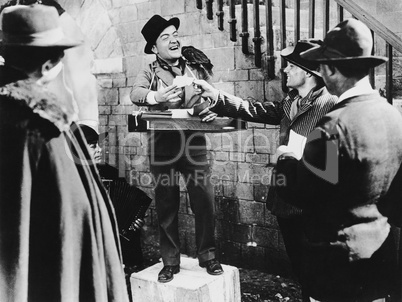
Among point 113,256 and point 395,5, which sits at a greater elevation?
point 395,5

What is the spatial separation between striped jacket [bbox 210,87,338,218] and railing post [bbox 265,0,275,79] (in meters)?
0.61

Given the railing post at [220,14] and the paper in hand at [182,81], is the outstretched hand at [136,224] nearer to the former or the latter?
the paper in hand at [182,81]

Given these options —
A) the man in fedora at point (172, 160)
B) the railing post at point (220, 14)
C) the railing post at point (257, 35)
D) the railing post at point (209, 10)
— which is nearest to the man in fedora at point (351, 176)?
the man in fedora at point (172, 160)

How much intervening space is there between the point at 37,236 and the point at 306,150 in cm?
134

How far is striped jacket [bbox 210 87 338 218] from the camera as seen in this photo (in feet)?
9.25

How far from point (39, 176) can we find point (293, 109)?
1.69 meters

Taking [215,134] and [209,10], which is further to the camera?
[215,134]

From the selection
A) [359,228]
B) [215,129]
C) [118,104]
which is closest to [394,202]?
[359,228]

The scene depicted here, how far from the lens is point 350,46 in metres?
2.34

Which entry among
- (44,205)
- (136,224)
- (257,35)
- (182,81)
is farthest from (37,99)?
(136,224)

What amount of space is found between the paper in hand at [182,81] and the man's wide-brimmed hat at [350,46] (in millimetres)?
1070

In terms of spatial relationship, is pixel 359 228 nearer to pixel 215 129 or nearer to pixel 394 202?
pixel 394 202

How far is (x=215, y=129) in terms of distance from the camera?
10.5 feet

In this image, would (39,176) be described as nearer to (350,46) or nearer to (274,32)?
(350,46)
